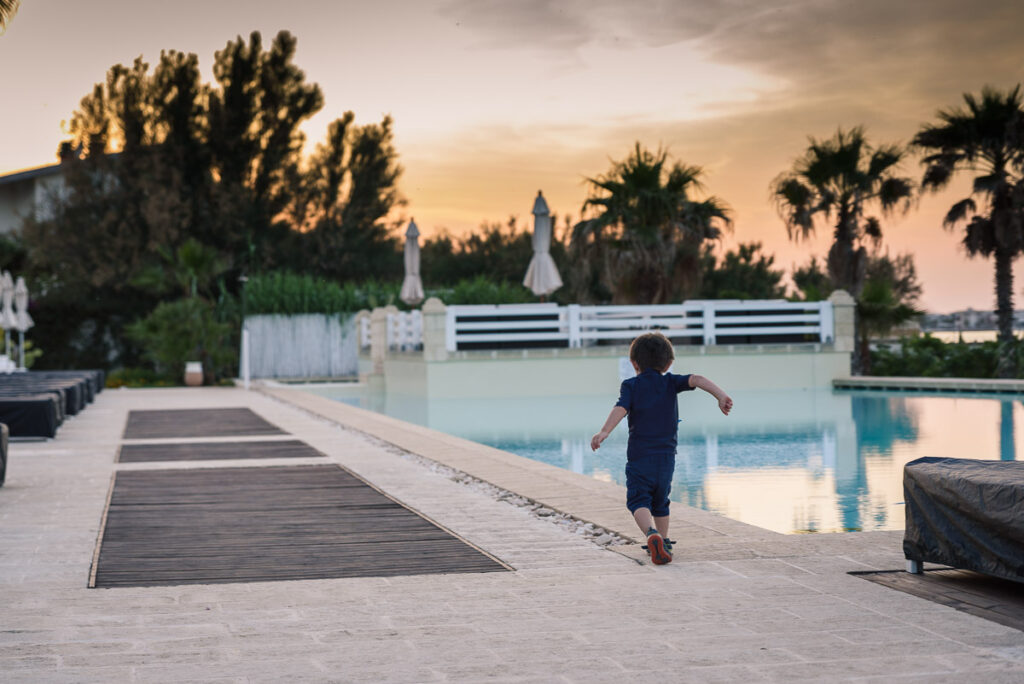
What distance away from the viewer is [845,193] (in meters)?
26.1

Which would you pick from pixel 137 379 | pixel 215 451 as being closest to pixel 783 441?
pixel 215 451

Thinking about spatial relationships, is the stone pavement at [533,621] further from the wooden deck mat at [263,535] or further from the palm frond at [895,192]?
the palm frond at [895,192]

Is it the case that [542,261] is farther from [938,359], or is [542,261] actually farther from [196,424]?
[196,424]

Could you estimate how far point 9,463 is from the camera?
10.8 metres

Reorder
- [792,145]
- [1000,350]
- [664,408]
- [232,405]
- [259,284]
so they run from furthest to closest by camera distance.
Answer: [259,284] → [792,145] → [1000,350] → [232,405] → [664,408]

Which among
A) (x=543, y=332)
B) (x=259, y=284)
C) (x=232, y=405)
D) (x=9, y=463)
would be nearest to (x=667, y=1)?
(x=543, y=332)

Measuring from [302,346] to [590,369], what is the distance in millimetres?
12559

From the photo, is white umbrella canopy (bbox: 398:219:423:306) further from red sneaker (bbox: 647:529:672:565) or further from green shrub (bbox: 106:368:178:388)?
red sneaker (bbox: 647:529:672:565)

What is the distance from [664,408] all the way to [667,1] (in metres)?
20.4

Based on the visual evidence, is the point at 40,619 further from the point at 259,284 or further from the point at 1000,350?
the point at 259,284

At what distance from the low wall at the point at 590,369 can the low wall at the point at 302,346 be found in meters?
9.29

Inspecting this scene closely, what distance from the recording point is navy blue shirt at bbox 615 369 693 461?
18.4ft

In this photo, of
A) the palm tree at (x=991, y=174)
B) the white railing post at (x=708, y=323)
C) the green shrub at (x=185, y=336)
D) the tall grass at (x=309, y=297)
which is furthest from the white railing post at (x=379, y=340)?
the palm tree at (x=991, y=174)

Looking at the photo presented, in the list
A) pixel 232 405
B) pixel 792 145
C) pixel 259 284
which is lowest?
pixel 232 405
